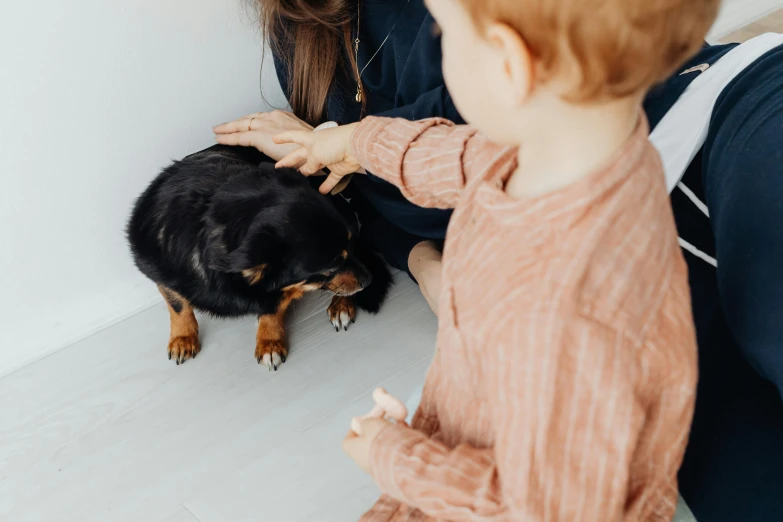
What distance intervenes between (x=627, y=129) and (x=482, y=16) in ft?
0.54

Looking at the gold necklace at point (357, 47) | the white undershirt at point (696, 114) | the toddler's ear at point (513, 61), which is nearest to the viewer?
the toddler's ear at point (513, 61)

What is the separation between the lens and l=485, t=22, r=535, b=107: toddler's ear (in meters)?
0.47

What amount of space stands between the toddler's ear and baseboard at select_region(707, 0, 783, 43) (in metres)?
2.20

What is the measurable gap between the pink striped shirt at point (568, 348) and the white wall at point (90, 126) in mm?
909

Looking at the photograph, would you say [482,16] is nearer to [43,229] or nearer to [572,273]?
[572,273]

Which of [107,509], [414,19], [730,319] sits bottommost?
[107,509]

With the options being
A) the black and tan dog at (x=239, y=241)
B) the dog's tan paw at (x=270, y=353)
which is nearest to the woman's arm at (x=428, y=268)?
the black and tan dog at (x=239, y=241)

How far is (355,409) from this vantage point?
1.37 m

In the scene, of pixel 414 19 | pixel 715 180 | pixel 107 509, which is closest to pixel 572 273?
pixel 715 180

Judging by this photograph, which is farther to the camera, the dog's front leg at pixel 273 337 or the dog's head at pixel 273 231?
the dog's front leg at pixel 273 337

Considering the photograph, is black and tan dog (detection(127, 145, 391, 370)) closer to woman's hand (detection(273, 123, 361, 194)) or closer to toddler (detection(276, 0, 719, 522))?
woman's hand (detection(273, 123, 361, 194))

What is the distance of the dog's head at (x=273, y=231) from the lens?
122 cm

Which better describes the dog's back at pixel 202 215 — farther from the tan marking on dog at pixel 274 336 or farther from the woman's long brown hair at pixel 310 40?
the woman's long brown hair at pixel 310 40

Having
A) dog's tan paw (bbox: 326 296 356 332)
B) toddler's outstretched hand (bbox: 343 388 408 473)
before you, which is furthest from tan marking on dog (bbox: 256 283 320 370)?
toddler's outstretched hand (bbox: 343 388 408 473)
